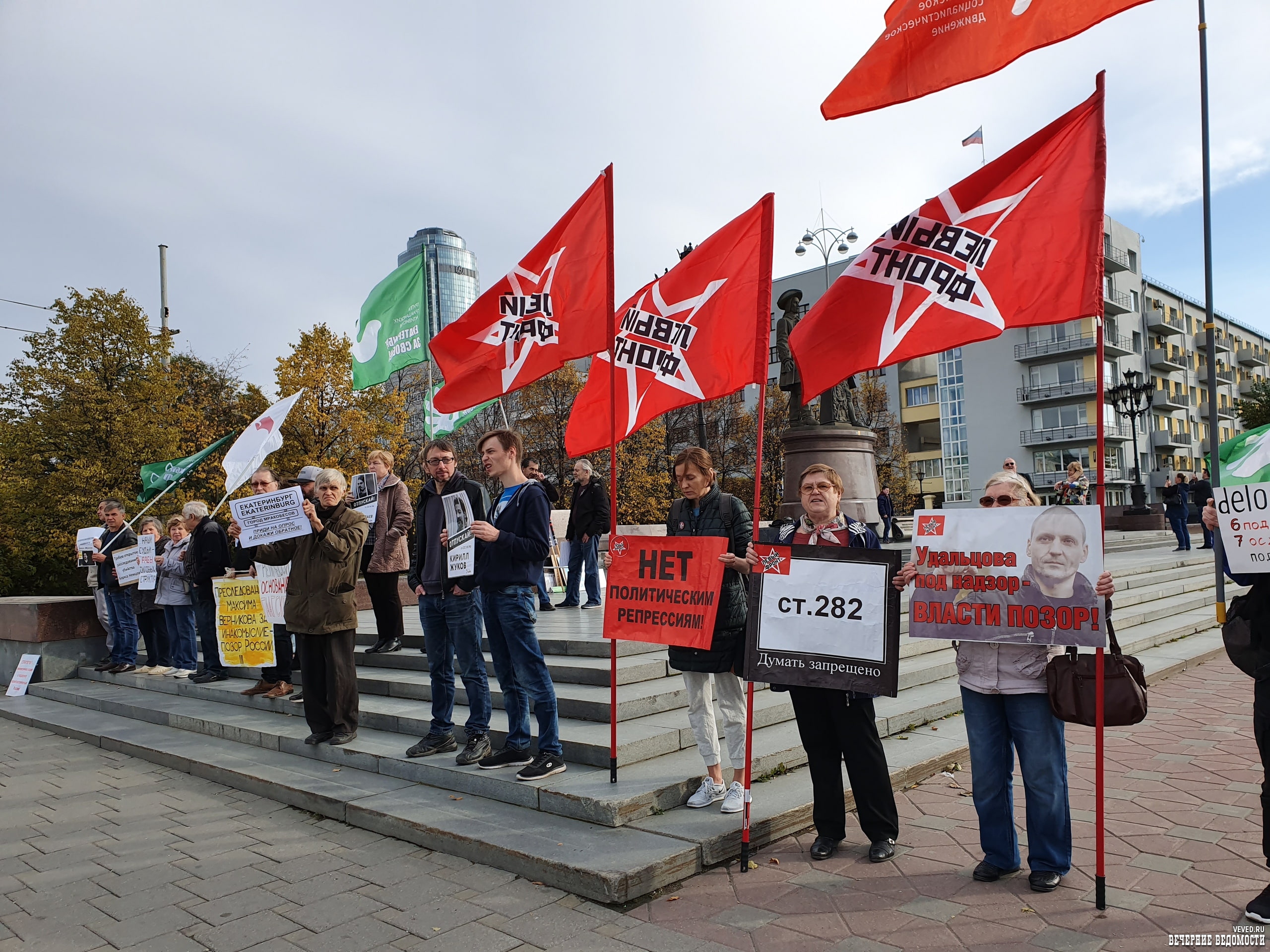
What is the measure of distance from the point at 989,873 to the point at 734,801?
1.40 meters

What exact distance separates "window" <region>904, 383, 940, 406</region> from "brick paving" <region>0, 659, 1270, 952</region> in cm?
6505

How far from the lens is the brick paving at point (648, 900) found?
3.69 meters

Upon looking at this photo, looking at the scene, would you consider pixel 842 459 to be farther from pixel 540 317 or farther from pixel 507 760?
pixel 507 760

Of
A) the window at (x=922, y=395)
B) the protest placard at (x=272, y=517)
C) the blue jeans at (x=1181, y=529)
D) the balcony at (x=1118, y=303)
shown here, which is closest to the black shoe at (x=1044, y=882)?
the protest placard at (x=272, y=517)

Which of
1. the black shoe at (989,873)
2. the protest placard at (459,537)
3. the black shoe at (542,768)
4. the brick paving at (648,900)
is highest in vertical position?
the protest placard at (459,537)

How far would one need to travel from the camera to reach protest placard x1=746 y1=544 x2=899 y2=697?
170 inches

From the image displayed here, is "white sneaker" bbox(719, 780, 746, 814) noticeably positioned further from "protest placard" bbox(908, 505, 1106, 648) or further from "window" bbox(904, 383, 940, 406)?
"window" bbox(904, 383, 940, 406)

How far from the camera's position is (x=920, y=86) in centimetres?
468

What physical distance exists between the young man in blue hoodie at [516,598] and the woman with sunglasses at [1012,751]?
2.42 metres

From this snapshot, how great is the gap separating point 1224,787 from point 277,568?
791 cm

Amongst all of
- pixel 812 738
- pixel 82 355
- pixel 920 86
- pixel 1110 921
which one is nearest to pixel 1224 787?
pixel 1110 921

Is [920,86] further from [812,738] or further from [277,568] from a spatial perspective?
[277,568]

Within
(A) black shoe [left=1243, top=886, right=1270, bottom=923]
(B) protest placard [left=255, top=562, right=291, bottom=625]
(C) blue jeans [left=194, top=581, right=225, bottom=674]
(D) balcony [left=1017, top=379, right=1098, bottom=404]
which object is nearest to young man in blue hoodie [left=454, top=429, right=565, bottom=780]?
(B) protest placard [left=255, top=562, right=291, bottom=625]

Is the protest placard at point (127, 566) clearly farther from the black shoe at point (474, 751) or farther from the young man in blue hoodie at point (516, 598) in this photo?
the young man in blue hoodie at point (516, 598)
